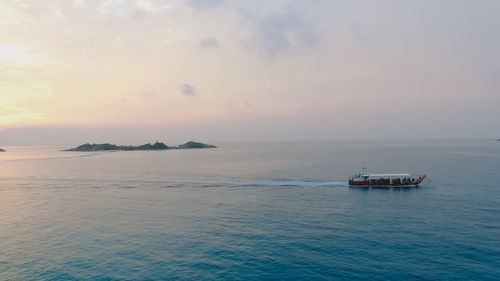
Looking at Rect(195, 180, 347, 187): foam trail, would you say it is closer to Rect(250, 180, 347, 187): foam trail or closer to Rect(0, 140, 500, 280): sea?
Rect(250, 180, 347, 187): foam trail

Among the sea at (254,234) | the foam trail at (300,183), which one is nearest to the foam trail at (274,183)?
the foam trail at (300,183)

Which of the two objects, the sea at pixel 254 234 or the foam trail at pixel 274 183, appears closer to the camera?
the sea at pixel 254 234

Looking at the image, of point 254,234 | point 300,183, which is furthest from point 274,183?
point 254,234

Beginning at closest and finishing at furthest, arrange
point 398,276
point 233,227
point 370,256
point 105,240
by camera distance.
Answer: point 398,276
point 370,256
point 105,240
point 233,227

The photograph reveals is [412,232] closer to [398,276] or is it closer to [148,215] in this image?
[398,276]

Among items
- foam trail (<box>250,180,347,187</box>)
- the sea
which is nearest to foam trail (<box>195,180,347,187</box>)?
foam trail (<box>250,180,347,187</box>)

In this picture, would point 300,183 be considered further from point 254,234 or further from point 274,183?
point 254,234

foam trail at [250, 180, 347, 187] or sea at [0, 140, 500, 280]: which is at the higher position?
foam trail at [250, 180, 347, 187]

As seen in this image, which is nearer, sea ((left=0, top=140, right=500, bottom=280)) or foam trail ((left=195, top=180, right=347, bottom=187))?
sea ((left=0, top=140, right=500, bottom=280))

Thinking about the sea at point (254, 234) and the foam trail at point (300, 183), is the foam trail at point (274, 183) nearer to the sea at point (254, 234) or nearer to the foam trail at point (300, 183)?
the foam trail at point (300, 183)

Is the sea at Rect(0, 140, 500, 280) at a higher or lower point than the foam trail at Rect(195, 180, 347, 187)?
lower

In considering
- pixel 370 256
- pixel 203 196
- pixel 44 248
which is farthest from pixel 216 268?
pixel 203 196
